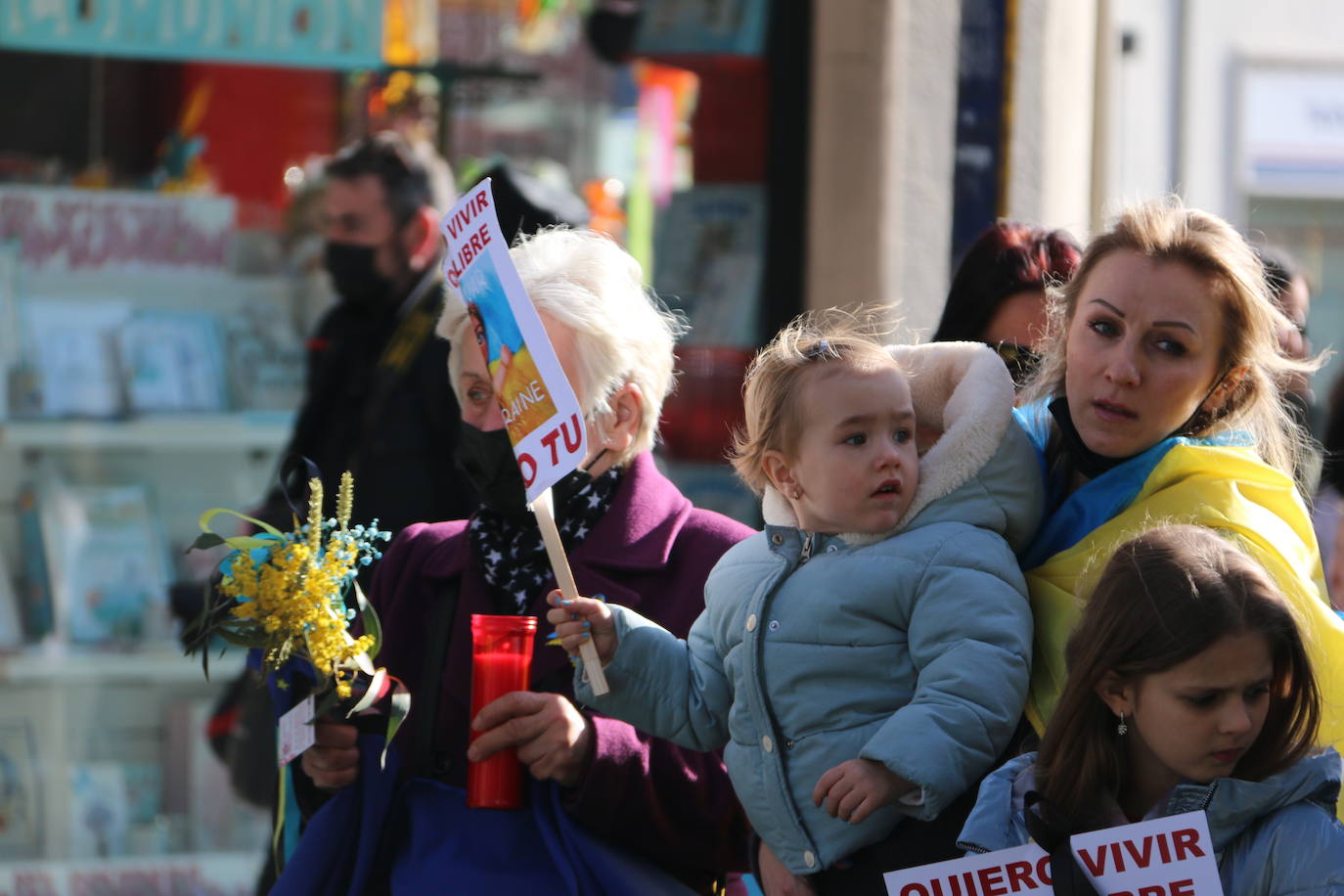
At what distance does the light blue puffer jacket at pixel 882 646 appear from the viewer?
7.11 feet

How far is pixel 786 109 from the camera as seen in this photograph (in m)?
5.45

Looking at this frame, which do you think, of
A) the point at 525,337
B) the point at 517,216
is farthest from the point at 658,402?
the point at 517,216

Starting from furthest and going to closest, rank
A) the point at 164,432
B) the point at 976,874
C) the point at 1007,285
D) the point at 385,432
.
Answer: the point at 164,432
the point at 385,432
the point at 1007,285
the point at 976,874

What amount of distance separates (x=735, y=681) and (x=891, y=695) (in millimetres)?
222

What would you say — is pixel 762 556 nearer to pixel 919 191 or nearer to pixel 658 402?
pixel 658 402

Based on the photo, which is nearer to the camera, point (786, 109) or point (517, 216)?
point (517, 216)

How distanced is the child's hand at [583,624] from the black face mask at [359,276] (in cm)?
215

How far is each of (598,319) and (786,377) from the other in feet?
1.34

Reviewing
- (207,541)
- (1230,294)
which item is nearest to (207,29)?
(207,541)

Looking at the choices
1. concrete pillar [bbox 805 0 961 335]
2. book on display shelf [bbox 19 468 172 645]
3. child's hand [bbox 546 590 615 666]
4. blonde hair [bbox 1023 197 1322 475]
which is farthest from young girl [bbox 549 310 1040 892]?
book on display shelf [bbox 19 468 172 645]

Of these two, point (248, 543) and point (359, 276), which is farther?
point (359, 276)

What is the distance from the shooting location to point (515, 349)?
247 centimetres

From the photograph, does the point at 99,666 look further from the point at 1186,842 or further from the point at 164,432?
the point at 1186,842

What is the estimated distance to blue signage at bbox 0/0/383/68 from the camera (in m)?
5.15
